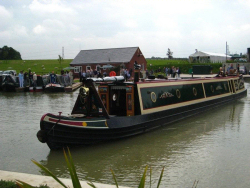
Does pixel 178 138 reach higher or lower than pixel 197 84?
lower

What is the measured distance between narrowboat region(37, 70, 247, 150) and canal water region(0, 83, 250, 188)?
36 cm

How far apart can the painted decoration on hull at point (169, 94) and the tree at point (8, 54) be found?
81.3 metres

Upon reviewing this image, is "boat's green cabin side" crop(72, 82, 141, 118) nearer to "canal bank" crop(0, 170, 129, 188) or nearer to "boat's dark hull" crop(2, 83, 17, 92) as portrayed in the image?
"canal bank" crop(0, 170, 129, 188)

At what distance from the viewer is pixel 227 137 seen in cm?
1102

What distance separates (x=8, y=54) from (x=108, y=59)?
179ft

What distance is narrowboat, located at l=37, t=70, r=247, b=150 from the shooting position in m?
8.90

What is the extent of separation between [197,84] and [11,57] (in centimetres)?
8356

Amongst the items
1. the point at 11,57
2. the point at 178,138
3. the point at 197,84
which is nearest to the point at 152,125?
the point at 178,138

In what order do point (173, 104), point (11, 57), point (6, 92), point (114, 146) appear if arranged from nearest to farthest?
point (114, 146) < point (173, 104) < point (6, 92) < point (11, 57)

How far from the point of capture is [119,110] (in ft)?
37.5

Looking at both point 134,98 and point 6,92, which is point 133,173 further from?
point 6,92

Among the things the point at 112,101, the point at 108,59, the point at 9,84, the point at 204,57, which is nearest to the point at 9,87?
the point at 9,84

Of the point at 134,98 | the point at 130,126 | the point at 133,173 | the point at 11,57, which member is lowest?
the point at 133,173

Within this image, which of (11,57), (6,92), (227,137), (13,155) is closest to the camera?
(13,155)
